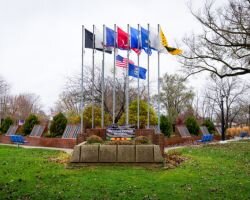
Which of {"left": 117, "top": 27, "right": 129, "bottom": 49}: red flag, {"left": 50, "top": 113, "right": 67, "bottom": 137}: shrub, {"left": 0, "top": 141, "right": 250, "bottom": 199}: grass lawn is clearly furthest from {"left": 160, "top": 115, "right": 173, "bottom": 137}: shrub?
{"left": 0, "top": 141, "right": 250, "bottom": 199}: grass lawn

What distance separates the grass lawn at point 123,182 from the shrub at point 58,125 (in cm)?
1463

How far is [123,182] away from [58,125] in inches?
748

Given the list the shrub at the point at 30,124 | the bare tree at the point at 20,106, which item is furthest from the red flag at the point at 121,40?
the bare tree at the point at 20,106

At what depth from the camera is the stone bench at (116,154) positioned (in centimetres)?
1347

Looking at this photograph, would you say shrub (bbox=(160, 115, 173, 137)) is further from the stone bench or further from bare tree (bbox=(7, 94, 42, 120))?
bare tree (bbox=(7, 94, 42, 120))

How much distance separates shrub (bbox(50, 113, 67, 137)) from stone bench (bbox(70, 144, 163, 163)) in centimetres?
1531

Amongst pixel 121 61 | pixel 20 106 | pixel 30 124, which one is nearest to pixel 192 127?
pixel 30 124

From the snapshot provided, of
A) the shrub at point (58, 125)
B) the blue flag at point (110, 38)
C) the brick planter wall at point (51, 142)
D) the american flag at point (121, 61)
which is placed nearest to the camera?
the american flag at point (121, 61)

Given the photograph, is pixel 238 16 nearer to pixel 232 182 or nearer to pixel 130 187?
pixel 232 182

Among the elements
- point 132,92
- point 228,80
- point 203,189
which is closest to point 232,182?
point 203,189

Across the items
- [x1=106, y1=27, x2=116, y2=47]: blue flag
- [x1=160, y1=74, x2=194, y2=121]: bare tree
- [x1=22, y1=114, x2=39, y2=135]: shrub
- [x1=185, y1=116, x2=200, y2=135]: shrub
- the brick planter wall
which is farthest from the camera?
[x1=160, y1=74, x2=194, y2=121]: bare tree

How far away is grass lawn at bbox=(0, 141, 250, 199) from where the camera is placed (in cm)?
941

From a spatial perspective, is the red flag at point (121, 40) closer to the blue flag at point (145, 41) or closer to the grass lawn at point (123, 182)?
the blue flag at point (145, 41)

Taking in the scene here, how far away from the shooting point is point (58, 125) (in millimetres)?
29078
